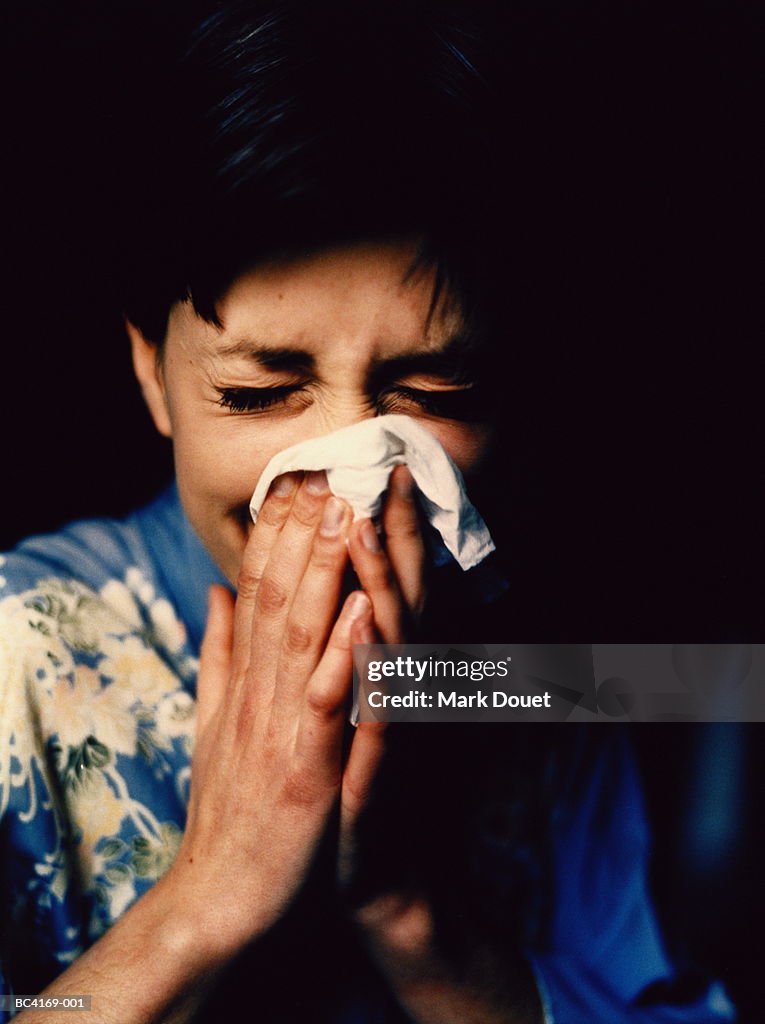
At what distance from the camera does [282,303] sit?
78cm

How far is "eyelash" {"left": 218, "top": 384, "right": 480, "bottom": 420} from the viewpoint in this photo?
83cm

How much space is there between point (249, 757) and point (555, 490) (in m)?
0.72

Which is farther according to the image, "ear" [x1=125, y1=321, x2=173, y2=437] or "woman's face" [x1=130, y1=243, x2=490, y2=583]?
"ear" [x1=125, y1=321, x2=173, y2=437]

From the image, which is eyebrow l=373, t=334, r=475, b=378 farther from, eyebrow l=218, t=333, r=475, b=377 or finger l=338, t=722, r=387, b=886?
finger l=338, t=722, r=387, b=886

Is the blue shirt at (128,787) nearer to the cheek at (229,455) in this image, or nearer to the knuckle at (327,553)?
the cheek at (229,455)

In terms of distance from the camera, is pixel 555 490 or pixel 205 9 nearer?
pixel 205 9

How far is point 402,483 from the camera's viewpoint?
2.53 ft

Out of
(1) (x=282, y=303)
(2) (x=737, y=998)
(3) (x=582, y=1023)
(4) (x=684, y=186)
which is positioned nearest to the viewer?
(1) (x=282, y=303)

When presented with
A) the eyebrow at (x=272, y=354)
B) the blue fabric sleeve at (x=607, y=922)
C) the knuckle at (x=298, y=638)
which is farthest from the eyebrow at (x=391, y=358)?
the blue fabric sleeve at (x=607, y=922)

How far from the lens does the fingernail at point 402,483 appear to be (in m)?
0.77

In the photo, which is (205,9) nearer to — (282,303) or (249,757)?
(282,303)

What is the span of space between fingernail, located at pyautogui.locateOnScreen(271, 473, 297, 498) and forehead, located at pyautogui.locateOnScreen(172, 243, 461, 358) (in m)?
0.11

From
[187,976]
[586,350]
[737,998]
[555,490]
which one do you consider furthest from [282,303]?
[737,998]

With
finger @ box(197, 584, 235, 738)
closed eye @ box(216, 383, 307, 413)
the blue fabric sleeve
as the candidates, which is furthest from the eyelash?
the blue fabric sleeve
